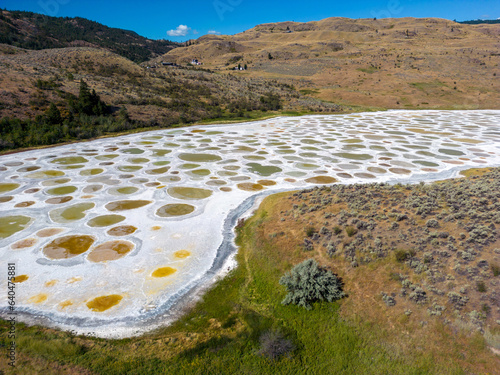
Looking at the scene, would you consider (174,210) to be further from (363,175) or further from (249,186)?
(363,175)

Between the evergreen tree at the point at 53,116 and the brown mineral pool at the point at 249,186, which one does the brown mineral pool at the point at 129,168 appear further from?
the evergreen tree at the point at 53,116

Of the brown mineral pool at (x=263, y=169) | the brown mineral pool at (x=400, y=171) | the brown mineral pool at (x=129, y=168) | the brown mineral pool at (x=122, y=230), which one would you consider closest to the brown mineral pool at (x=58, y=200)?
the brown mineral pool at (x=122, y=230)

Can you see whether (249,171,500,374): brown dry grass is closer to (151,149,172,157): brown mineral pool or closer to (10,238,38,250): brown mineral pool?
(10,238,38,250): brown mineral pool

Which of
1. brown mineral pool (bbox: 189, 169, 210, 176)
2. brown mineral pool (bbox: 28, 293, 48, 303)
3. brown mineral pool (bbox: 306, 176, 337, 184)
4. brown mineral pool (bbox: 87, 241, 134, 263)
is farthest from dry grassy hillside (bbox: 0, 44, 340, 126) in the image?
brown mineral pool (bbox: 28, 293, 48, 303)

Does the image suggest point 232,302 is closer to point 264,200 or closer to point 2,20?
point 264,200

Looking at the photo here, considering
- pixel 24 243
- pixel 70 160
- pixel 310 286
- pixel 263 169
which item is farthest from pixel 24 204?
pixel 310 286

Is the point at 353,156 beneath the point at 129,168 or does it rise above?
beneath

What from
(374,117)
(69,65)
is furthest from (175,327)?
(69,65)
